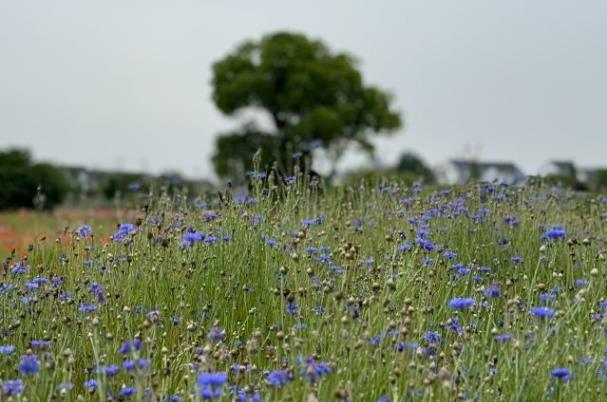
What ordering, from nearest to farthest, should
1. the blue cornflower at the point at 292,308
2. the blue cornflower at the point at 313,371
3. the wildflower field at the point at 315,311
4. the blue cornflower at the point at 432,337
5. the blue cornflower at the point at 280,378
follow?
the blue cornflower at the point at 313,371 < the blue cornflower at the point at 280,378 < the wildflower field at the point at 315,311 < the blue cornflower at the point at 432,337 < the blue cornflower at the point at 292,308

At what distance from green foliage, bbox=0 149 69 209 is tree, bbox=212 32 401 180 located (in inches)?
329

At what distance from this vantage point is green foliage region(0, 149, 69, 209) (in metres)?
20.8

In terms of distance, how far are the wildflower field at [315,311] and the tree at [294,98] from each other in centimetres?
2336

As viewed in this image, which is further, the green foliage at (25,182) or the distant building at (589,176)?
the green foliage at (25,182)

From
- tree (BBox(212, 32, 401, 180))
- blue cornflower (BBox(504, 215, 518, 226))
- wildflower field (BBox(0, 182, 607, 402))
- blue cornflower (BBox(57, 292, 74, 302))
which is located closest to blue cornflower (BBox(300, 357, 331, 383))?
wildflower field (BBox(0, 182, 607, 402))

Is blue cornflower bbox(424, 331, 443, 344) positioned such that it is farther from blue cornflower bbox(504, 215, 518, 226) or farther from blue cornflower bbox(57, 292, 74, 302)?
blue cornflower bbox(504, 215, 518, 226)

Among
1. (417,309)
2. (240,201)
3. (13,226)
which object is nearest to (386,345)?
(417,309)

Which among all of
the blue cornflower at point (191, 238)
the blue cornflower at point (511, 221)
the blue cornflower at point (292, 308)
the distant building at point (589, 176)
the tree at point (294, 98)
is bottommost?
the blue cornflower at point (292, 308)

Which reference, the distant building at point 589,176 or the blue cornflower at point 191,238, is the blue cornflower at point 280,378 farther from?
the distant building at point 589,176

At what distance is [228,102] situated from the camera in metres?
30.6

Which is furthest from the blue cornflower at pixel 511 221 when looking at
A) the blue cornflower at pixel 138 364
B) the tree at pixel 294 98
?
the tree at pixel 294 98

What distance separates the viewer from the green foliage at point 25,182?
2084 centimetres

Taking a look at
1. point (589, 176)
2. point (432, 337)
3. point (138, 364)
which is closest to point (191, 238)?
point (432, 337)

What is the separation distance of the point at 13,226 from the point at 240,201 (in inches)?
410
